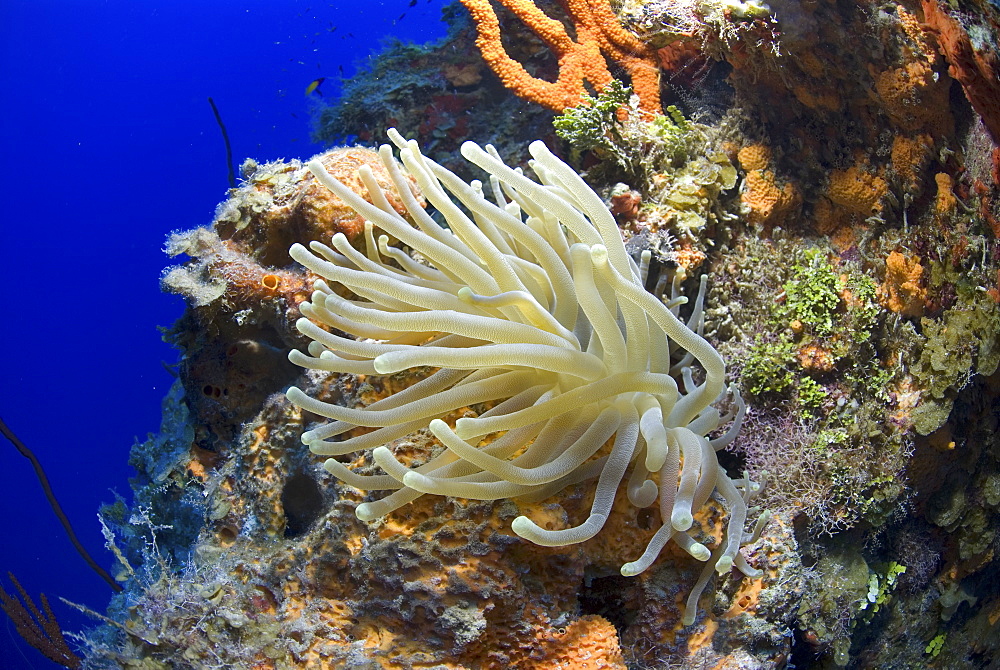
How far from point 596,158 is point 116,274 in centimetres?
2928

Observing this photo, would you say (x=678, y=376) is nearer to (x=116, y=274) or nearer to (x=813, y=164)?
(x=813, y=164)

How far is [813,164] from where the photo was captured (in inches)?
110

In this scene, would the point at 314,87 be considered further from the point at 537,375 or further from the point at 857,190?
the point at 537,375

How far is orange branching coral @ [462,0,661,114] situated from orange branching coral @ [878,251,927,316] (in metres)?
1.64

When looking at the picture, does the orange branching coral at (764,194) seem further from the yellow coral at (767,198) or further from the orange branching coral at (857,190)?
the orange branching coral at (857,190)

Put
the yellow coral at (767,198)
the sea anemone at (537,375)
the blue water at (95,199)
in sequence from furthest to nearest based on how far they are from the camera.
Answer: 1. the blue water at (95,199)
2. the yellow coral at (767,198)
3. the sea anemone at (537,375)

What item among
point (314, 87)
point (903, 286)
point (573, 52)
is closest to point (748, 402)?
point (903, 286)

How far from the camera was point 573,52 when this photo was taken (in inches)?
140

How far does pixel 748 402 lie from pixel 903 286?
82cm

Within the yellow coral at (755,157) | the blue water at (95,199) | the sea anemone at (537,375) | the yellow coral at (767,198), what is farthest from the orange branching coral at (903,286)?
the blue water at (95,199)

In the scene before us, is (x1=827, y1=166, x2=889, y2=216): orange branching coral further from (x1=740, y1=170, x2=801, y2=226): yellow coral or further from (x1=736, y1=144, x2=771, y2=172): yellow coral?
(x1=736, y1=144, x2=771, y2=172): yellow coral

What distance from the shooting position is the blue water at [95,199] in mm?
21750

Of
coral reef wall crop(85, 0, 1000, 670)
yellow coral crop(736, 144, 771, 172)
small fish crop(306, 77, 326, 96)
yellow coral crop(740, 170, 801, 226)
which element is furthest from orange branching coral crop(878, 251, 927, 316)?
small fish crop(306, 77, 326, 96)

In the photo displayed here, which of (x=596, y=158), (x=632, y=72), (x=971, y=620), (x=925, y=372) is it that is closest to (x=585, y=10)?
(x=632, y=72)
